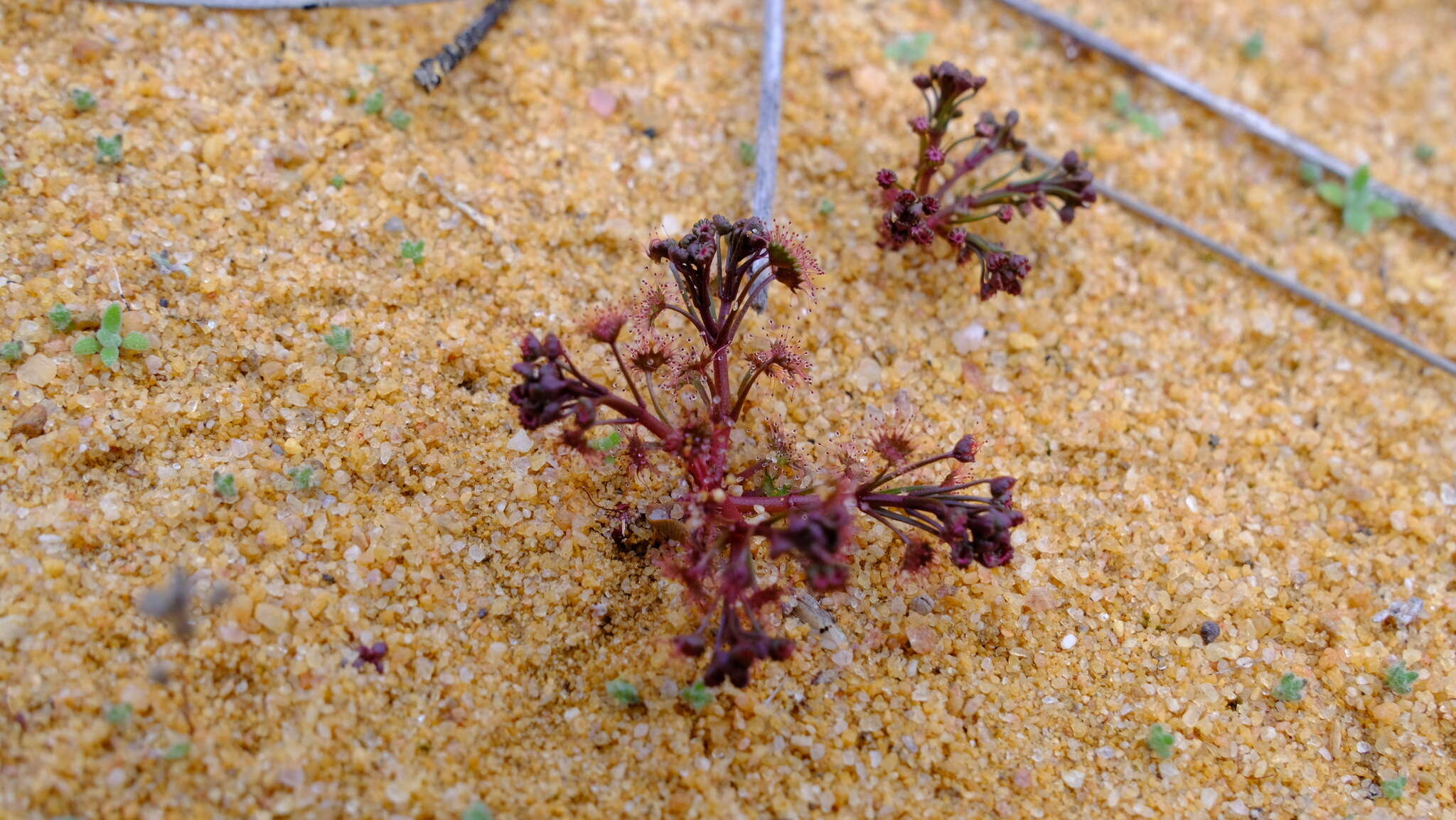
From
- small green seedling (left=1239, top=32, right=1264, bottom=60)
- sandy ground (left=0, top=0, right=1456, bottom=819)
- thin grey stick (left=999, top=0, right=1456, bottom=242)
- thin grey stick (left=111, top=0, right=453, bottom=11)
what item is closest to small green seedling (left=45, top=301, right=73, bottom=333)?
sandy ground (left=0, top=0, right=1456, bottom=819)

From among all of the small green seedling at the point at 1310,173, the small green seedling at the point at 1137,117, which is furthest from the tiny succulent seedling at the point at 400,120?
the small green seedling at the point at 1310,173

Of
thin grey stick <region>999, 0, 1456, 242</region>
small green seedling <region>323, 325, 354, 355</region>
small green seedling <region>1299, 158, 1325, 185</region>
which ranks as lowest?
small green seedling <region>323, 325, 354, 355</region>

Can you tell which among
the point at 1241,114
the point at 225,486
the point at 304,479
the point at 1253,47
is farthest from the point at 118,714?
the point at 1253,47

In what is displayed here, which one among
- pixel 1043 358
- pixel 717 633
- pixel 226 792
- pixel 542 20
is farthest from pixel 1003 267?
pixel 226 792

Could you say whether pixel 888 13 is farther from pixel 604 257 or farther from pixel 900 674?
pixel 900 674

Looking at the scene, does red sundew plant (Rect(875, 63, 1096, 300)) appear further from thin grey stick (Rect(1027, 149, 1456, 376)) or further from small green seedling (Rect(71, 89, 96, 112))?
small green seedling (Rect(71, 89, 96, 112))

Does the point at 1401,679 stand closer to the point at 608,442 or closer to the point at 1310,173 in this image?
the point at 1310,173
